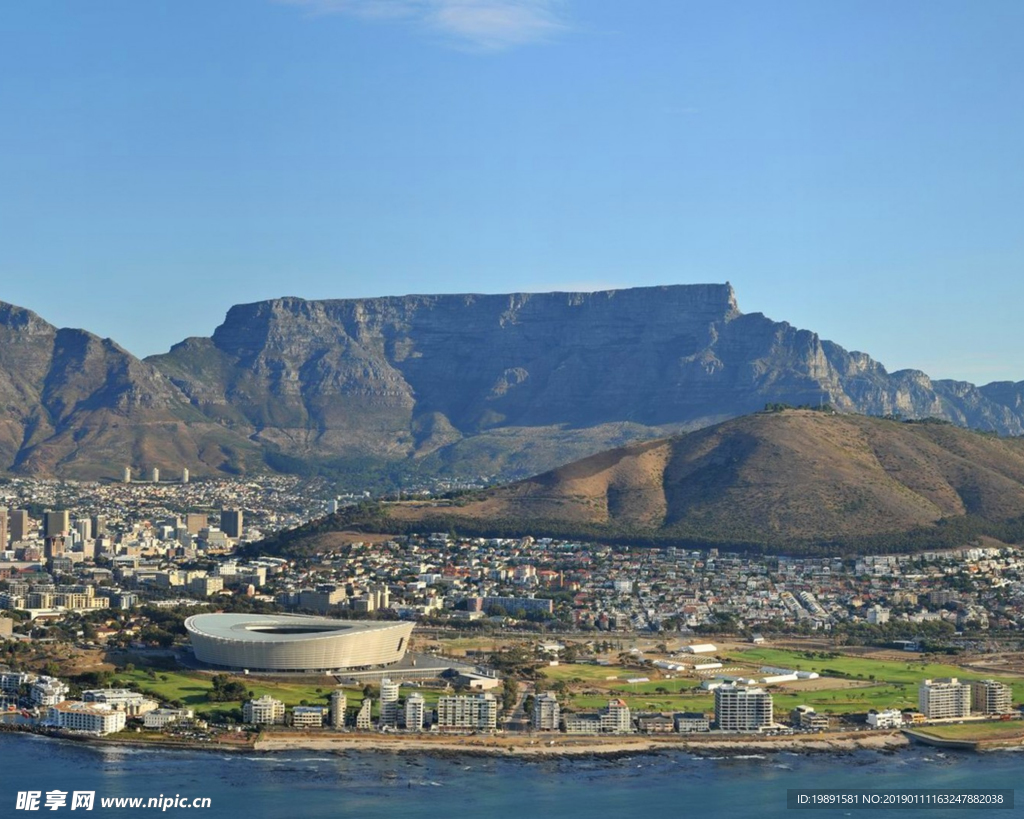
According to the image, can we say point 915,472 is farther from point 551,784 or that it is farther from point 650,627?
point 551,784

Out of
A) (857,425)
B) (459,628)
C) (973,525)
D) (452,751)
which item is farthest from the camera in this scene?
(857,425)

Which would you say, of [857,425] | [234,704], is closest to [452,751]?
[234,704]

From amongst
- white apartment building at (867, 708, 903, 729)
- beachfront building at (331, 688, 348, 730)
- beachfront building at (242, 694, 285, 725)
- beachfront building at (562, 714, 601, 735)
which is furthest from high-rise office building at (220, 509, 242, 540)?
white apartment building at (867, 708, 903, 729)

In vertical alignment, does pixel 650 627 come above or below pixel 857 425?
below

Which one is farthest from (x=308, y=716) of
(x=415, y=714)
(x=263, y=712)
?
(x=415, y=714)

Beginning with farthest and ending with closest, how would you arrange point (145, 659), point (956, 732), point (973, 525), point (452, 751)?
1. point (973, 525)
2. point (145, 659)
3. point (956, 732)
4. point (452, 751)

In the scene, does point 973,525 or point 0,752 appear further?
point 973,525

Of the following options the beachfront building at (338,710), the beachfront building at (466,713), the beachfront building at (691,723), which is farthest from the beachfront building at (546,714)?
the beachfront building at (338,710)
